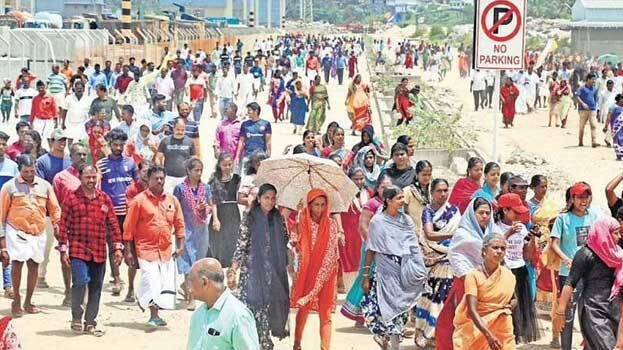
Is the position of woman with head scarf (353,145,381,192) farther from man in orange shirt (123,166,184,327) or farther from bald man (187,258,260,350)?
bald man (187,258,260,350)

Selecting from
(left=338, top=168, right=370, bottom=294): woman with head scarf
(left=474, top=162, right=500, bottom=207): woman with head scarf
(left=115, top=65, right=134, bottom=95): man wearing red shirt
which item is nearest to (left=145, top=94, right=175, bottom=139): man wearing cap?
(left=338, top=168, right=370, bottom=294): woman with head scarf

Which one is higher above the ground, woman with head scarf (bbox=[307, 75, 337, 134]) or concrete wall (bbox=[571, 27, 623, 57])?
concrete wall (bbox=[571, 27, 623, 57])

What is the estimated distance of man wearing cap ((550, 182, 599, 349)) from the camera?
7.85 meters

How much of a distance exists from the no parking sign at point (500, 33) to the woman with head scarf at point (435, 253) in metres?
2.31

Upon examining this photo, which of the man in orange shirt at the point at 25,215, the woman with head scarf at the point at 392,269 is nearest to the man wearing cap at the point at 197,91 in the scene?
the man in orange shirt at the point at 25,215

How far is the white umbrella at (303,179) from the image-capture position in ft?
28.7

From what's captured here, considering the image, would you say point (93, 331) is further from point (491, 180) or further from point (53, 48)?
point (53, 48)

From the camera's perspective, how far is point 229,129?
1321cm

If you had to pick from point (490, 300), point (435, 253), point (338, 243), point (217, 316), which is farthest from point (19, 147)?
point (217, 316)

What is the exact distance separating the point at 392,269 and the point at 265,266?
890mm

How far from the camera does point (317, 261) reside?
7957mm

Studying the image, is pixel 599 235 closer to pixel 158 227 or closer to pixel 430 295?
pixel 430 295

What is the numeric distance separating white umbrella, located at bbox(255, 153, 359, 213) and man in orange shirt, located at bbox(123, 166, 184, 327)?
2.54 ft

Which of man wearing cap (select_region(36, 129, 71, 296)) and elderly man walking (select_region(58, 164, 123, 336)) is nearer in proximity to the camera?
elderly man walking (select_region(58, 164, 123, 336))
